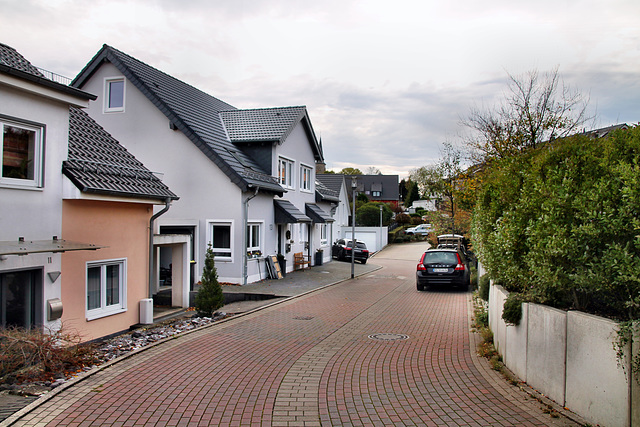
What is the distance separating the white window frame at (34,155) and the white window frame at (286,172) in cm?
1429

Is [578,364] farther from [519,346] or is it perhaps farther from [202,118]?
[202,118]

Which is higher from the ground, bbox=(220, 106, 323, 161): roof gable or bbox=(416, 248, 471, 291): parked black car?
bbox=(220, 106, 323, 161): roof gable

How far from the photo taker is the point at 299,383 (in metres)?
7.25

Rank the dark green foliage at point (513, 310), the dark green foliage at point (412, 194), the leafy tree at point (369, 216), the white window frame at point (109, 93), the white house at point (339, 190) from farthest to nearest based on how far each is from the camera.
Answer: the dark green foliage at point (412, 194) < the leafy tree at point (369, 216) < the white house at point (339, 190) < the white window frame at point (109, 93) < the dark green foliage at point (513, 310)

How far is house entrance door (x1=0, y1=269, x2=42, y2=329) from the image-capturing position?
870 cm

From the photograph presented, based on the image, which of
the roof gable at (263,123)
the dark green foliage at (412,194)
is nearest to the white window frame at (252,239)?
the roof gable at (263,123)

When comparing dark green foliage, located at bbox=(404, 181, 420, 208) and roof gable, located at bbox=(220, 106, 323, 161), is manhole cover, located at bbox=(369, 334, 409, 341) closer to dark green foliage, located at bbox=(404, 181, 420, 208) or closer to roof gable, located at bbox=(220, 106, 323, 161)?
roof gable, located at bbox=(220, 106, 323, 161)

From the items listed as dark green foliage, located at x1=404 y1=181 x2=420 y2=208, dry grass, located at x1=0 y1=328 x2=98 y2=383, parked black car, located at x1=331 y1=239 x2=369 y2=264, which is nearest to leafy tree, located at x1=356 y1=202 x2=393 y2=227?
parked black car, located at x1=331 y1=239 x2=369 y2=264

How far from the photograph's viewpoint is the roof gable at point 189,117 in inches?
765

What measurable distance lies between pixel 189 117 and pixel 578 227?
1745 cm

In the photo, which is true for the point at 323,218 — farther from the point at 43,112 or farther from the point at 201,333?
the point at 43,112

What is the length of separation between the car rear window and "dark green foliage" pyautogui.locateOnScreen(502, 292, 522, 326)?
12202mm

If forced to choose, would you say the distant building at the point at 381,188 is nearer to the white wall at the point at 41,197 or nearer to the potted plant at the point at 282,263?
the potted plant at the point at 282,263

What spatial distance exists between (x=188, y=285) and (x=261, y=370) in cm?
772
